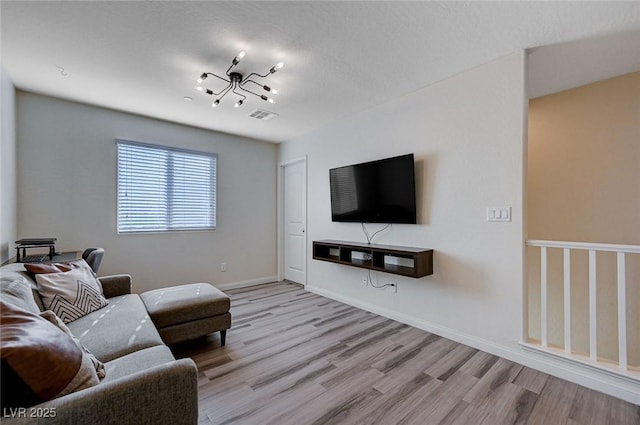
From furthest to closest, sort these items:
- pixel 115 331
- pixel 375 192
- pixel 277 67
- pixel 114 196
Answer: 1. pixel 114 196
2. pixel 375 192
3. pixel 277 67
4. pixel 115 331

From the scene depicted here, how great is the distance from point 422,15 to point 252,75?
153 cm

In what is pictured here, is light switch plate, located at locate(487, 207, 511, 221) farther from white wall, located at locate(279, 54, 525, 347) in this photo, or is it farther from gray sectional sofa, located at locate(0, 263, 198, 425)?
gray sectional sofa, located at locate(0, 263, 198, 425)

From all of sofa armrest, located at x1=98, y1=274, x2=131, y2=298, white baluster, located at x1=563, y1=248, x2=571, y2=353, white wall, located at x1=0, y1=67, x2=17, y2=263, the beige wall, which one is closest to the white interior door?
sofa armrest, located at x1=98, y1=274, x2=131, y2=298

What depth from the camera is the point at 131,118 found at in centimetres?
352

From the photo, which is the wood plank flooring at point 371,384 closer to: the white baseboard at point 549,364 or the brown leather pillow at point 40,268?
the white baseboard at point 549,364

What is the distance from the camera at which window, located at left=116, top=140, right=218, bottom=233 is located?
138 inches

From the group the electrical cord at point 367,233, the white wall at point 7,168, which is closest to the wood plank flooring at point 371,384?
the electrical cord at point 367,233

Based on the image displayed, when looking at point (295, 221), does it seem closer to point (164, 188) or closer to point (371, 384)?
point (164, 188)

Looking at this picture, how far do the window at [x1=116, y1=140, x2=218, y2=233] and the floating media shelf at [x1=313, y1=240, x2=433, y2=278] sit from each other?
192 cm

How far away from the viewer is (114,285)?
2.49m

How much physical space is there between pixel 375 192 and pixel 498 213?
126cm

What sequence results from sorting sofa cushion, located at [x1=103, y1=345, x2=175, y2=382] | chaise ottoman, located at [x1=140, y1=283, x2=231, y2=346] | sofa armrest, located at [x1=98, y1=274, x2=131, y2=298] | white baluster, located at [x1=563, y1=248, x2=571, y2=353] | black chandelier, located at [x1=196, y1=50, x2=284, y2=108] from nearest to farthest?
sofa cushion, located at [x1=103, y1=345, x2=175, y2=382] < white baluster, located at [x1=563, y1=248, x2=571, y2=353] < chaise ottoman, located at [x1=140, y1=283, x2=231, y2=346] < black chandelier, located at [x1=196, y1=50, x2=284, y2=108] < sofa armrest, located at [x1=98, y1=274, x2=131, y2=298]

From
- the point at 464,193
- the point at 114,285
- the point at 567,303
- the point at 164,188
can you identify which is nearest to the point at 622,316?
the point at 567,303

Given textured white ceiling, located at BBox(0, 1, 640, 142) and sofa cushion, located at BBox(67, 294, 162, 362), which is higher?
textured white ceiling, located at BBox(0, 1, 640, 142)
